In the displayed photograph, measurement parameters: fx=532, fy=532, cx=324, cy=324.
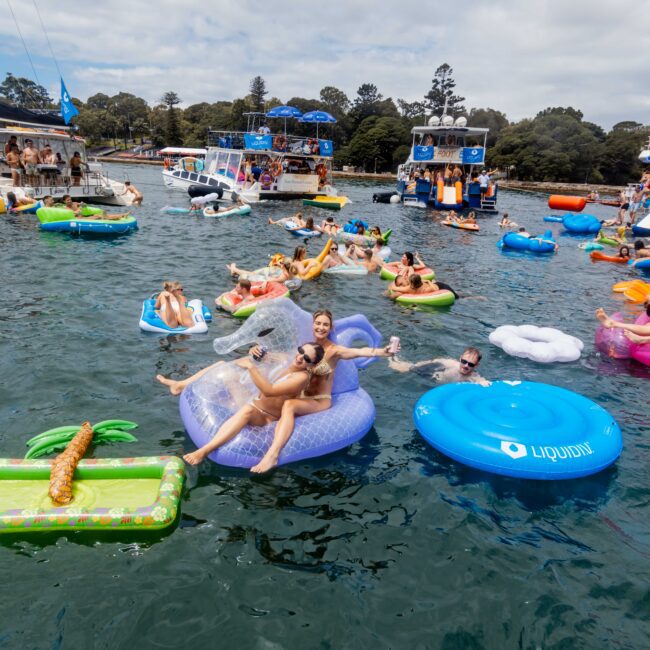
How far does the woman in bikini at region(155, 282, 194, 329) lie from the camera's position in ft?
29.5

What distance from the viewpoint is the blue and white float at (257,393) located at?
208 inches

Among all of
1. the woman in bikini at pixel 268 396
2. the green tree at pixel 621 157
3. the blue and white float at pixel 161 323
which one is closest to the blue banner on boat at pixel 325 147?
the blue and white float at pixel 161 323

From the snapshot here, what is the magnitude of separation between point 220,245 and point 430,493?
13.7m

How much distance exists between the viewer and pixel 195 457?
517 centimetres

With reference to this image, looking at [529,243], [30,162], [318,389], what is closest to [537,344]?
[318,389]

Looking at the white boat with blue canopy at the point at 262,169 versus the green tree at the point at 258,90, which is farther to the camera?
the green tree at the point at 258,90

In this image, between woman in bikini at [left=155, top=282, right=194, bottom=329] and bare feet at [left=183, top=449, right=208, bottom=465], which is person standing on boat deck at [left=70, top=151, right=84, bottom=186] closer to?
woman in bikini at [left=155, top=282, right=194, bottom=329]

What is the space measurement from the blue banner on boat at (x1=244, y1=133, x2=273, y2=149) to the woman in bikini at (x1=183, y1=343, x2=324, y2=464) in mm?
26401

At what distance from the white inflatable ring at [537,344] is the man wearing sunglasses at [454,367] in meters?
1.22

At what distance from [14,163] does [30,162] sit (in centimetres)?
58

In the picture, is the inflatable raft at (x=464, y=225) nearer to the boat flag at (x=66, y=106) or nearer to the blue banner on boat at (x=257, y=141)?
Answer: the blue banner on boat at (x=257, y=141)

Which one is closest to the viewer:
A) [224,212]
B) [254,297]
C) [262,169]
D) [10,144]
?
[254,297]

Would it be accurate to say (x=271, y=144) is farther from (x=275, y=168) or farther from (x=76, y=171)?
(x=76, y=171)

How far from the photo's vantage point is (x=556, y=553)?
14.6 feet
